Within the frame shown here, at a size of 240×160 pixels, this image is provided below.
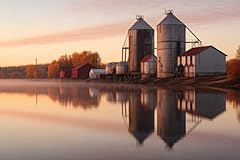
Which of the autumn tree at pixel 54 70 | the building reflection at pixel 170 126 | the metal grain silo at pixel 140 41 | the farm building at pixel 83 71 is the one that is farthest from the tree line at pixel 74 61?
the building reflection at pixel 170 126

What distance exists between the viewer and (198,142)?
38.5 ft

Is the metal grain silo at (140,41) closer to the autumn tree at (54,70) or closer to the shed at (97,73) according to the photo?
the shed at (97,73)

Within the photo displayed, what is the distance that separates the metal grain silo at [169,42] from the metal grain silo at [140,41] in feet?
32.3

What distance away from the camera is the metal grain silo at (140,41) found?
7731 cm

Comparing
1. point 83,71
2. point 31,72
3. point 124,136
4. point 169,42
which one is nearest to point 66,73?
point 83,71

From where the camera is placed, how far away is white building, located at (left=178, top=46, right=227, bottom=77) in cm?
5988

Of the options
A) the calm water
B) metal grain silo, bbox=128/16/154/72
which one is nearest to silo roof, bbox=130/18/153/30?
metal grain silo, bbox=128/16/154/72

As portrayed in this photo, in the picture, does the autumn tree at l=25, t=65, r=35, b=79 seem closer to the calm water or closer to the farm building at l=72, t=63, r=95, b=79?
the farm building at l=72, t=63, r=95, b=79

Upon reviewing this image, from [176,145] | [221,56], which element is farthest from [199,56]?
[176,145]

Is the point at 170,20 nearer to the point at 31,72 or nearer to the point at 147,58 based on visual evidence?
the point at 147,58

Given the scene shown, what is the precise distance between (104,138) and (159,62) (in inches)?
2223

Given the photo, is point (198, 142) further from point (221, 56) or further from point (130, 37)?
point (130, 37)

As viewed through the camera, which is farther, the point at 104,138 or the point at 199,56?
the point at 199,56

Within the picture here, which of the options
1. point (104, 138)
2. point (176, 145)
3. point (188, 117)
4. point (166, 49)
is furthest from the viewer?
point (166, 49)
